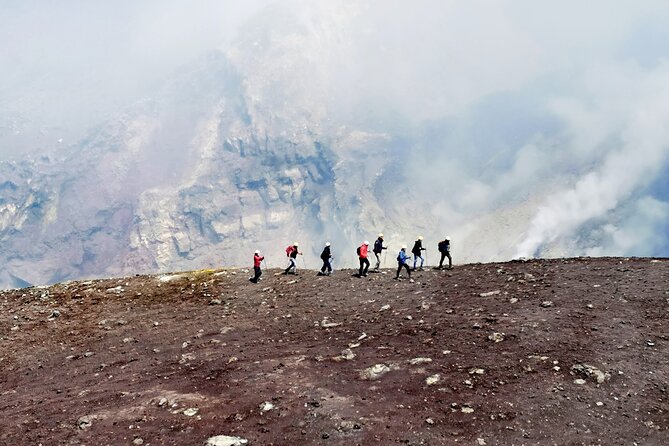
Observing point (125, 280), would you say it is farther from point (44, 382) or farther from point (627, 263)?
point (627, 263)

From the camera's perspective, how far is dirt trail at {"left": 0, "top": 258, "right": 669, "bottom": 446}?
60.8 ft

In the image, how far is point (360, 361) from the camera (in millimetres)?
24297

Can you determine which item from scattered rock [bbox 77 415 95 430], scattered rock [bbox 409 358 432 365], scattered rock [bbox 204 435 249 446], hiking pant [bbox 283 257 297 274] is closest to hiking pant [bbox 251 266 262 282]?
hiking pant [bbox 283 257 297 274]

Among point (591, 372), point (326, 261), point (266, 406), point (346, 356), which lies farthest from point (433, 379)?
point (326, 261)

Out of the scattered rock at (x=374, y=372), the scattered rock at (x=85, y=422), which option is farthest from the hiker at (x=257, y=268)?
the scattered rock at (x=85, y=422)

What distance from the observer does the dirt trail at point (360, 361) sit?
18531 millimetres

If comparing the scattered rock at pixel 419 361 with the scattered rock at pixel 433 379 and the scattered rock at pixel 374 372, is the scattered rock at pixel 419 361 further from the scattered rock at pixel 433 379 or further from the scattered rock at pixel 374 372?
the scattered rock at pixel 433 379

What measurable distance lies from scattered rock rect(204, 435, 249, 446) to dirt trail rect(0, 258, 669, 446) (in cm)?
26

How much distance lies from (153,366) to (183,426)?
27.2 feet

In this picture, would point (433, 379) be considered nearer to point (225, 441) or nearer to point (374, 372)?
point (374, 372)

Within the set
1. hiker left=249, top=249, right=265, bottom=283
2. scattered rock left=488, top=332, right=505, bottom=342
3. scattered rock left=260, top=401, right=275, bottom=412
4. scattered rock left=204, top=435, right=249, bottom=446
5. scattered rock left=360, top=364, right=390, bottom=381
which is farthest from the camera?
hiker left=249, top=249, right=265, bottom=283

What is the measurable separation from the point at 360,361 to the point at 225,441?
8220mm

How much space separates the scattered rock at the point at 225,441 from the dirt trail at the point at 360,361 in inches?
10.2

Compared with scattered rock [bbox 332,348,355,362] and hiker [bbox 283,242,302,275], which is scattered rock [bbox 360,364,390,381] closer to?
scattered rock [bbox 332,348,355,362]
